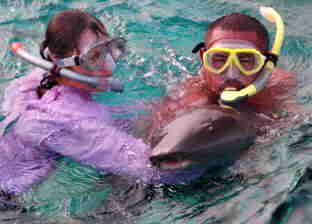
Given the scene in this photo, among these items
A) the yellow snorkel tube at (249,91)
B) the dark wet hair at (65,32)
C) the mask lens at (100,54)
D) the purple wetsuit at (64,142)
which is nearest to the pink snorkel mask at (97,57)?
the mask lens at (100,54)

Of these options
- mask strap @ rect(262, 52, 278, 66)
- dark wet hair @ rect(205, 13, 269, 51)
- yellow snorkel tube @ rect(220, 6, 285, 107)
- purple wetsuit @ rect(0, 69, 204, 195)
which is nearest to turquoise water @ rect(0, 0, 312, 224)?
purple wetsuit @ rect(0, 69, 204, 195)

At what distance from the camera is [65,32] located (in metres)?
3.97

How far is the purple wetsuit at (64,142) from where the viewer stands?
143 inches

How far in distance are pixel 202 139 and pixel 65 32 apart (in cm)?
166

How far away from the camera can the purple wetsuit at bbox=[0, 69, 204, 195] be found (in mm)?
3625

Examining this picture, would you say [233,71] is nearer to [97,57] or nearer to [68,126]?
[97,57]

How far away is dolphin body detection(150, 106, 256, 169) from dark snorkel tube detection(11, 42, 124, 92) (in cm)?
91

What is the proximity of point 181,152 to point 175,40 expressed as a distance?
12.3 feet

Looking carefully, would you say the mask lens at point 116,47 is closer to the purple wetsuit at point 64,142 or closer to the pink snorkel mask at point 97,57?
the pink snorkel mask at point 97,57

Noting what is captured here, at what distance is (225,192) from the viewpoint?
10.6 feet

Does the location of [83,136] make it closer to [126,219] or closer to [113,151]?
[113,151]

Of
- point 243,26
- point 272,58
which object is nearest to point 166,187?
point 272,58

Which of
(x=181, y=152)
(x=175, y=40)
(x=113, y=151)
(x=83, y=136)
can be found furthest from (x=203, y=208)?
(x=175, y=40)

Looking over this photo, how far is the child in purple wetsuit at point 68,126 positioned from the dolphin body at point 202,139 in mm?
223
